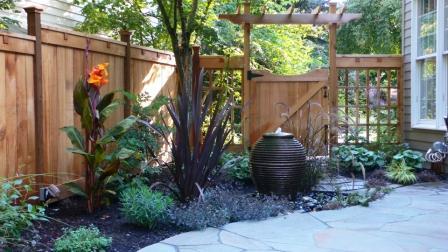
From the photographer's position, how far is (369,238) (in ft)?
12.6

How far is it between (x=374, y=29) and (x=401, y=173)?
9156 mm

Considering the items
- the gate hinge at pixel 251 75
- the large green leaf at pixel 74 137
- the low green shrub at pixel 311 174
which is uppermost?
the gate hinge at pixel 251 75

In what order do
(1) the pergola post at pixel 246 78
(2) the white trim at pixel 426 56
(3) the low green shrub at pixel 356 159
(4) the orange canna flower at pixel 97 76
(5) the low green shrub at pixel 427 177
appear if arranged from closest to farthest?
(4) the orange canna flower at pixel 97 76 → (5) the low green shrub at pixel 427 177 → (3) the low green shrub at pixel 356 159 → (2) the white trim at pixel 426 56 → (1) the pergola post at pixel 246 78

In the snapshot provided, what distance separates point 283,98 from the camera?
7770mm

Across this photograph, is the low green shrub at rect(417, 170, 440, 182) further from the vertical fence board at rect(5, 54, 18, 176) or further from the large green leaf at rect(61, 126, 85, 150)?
the vertical fence board at rect(5, 54, 18, 176)

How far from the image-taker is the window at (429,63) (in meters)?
6.81

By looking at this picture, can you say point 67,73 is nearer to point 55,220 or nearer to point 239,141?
point 55,220

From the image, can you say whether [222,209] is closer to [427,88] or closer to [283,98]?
[283,98]

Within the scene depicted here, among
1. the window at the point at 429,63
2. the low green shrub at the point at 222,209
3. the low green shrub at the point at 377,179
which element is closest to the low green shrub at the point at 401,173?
the low green shrub at the point at 377,179

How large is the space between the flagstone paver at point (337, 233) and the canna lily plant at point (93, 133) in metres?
1.01

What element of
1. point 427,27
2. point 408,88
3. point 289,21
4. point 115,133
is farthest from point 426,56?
point 115,133

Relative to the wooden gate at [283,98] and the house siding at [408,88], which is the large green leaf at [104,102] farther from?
the house siding at [408,88]

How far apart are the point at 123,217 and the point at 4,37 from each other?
1.78m

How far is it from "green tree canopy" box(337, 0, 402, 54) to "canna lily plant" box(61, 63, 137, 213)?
11.4 m
